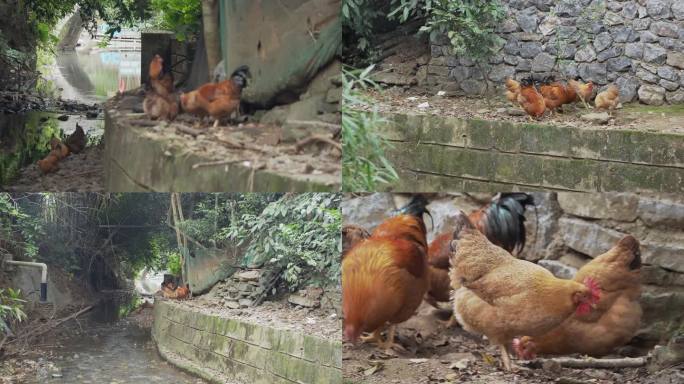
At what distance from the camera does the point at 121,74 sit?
12.5 feet

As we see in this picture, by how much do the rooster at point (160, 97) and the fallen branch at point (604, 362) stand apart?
68.2 inches

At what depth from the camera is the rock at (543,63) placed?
796 centimetres

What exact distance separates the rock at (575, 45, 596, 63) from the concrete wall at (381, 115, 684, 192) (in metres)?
1.12

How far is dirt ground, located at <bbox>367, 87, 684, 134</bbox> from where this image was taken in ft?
23.5

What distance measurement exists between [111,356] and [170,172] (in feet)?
3.79

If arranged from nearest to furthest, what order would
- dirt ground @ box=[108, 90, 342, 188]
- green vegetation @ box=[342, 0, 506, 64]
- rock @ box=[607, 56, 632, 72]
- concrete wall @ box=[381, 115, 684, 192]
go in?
dirt ground @ box=[108, 90, 342, 188] < concrete wall @ box=[381, 115, 684, 192] < green vegetation @ box=[342, 0, 506, 64] < rock @ box=[607, 56, 632, 72]

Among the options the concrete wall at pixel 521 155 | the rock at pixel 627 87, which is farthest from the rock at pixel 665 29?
the concrete wall at pixel 521 155

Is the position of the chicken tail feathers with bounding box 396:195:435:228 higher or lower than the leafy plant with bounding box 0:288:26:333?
higher

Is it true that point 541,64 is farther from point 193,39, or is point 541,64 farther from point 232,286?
point 193,39

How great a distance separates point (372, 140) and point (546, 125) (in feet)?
9.85

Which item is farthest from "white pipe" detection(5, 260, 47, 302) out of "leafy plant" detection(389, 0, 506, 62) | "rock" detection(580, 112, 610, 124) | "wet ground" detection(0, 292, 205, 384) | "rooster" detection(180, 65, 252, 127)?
"rock" detection(580, 112, 610, 124)

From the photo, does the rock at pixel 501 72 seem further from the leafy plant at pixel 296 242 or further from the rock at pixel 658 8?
the leafy plant at pixel 296 242

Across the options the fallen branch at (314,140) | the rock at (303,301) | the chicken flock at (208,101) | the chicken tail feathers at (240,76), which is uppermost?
the chicken tail feathers at (240,76)

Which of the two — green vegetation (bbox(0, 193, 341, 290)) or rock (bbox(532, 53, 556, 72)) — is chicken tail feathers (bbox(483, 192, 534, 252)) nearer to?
green vegetation (bbox(0, 193, 341, 290))
